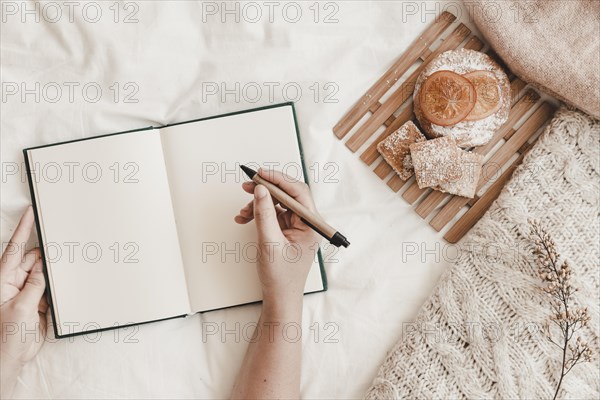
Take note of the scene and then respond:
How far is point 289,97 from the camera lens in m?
1.02

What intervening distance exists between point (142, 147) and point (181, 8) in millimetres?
275

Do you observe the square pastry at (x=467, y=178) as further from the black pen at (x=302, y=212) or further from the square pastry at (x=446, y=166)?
the black pen at (x=302, y=212)

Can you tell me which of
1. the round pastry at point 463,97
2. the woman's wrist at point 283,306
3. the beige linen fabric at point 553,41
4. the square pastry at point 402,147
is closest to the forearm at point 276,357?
the woman's wrist at point 283,306

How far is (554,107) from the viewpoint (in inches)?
40.0

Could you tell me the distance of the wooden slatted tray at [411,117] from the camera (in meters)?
1.01

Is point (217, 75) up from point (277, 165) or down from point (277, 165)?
up

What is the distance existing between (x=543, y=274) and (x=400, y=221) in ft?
0.85

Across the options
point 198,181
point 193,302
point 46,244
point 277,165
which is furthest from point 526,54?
point 46,244

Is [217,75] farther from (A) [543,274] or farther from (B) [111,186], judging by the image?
(A) [543,274]

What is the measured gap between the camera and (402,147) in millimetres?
985

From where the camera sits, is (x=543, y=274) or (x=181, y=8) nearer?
(x=543, y=274)

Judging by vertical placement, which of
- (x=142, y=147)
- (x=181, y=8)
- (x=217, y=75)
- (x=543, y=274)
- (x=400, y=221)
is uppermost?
(x=181, y=8)

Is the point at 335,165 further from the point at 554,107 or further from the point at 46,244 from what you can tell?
the point at 46,244

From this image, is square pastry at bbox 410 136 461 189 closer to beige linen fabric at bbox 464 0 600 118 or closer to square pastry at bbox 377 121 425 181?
square pastry at bbox 377 121 425 181
